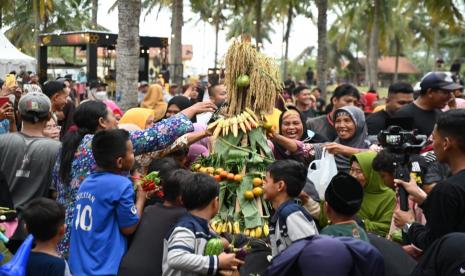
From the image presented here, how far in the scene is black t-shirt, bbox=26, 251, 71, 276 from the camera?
4.79m

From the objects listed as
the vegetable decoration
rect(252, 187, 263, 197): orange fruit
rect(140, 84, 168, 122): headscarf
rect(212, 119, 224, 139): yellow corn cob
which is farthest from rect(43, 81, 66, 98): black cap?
rect(252, 187, 263, 197): orange fruit

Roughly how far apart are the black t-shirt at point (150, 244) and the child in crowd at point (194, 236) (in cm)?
11

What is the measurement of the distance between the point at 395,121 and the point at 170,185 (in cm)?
278

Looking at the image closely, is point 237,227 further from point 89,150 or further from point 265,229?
point 89,150

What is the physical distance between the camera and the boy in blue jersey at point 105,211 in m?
5.25

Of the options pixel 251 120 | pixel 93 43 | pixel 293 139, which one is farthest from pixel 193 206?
pixel 93 43

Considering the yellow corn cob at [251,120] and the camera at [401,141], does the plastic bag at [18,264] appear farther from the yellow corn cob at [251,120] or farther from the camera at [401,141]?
the camera at [401,141]

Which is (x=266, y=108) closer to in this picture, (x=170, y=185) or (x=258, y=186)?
(x=258, y=186)

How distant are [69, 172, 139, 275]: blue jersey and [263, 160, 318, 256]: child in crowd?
0.95m

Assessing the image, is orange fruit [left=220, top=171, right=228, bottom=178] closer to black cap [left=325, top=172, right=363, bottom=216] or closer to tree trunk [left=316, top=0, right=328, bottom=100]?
black cap [left=325, top=172, right=363, bottom=216]

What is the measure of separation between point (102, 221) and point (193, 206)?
647mm

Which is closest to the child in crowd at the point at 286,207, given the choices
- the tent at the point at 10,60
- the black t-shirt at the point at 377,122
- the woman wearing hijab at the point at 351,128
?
the woman wearing hijab at the point at 351,128

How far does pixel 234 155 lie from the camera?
5879 mm

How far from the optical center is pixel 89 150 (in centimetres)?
568
